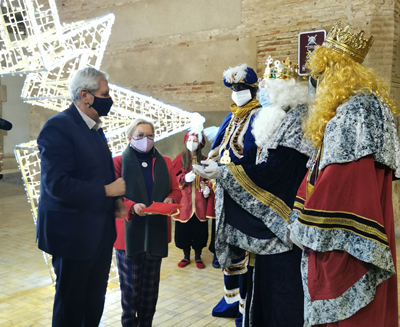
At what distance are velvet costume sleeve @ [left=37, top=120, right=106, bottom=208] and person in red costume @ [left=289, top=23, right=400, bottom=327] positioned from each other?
112 centimetres

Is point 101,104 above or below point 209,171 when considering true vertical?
above

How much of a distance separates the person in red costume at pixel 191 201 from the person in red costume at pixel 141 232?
1.81m

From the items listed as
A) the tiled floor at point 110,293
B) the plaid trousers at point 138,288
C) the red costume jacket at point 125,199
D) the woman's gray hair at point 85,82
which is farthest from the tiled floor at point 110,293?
the woman's gray hair at point 85,82

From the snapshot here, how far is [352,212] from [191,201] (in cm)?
321

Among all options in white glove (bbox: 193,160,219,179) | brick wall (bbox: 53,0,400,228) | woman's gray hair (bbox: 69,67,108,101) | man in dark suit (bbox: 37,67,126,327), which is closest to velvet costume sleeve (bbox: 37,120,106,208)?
man in dark suit (bbox: 37,67,126,327)

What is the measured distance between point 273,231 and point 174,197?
0.88 m

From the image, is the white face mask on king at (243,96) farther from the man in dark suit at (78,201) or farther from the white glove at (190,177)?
the white glove at (190,177)

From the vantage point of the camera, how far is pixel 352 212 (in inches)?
67.7

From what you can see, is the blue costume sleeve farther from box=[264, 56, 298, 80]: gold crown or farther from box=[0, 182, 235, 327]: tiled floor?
box=[0, 182, 235, 327]: tiled floor

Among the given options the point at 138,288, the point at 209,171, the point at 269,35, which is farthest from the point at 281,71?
the point at 269,35

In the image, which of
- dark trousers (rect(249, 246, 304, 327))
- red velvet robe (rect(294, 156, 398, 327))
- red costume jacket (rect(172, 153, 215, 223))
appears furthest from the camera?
red costume jacket (rect(172, 153, 215, 223))

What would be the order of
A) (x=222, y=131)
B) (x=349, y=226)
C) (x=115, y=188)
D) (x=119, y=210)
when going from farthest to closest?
(x=222, y=131)
(x=119, y=210)
(x=115, y=188)
(x=349, y=226)

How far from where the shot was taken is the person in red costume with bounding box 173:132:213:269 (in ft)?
15.7

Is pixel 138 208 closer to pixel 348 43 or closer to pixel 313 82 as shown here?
pixel 313 82
